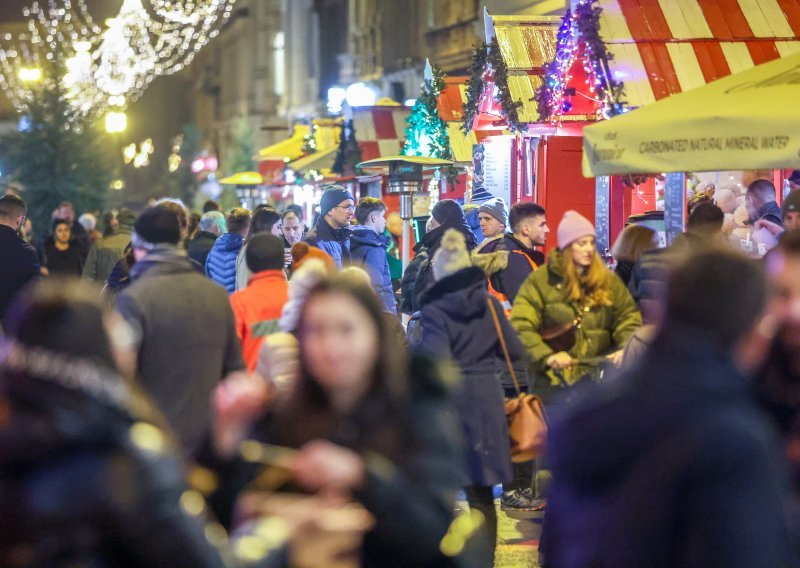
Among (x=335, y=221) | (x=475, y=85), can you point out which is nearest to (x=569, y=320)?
(x=335, y=221)

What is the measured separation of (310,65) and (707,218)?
46.8 meters

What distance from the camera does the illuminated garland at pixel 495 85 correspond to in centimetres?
1333

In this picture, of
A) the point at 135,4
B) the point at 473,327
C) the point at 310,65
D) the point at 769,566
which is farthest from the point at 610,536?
the point at 310,65

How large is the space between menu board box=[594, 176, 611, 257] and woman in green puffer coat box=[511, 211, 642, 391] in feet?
18.4

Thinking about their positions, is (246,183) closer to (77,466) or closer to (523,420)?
(523,420)

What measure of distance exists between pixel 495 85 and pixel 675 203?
3.91m

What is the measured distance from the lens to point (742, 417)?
2797mm

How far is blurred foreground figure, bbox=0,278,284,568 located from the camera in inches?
94.5

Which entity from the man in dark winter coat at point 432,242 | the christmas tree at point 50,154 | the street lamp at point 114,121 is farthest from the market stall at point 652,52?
the street lamp at point 114,121

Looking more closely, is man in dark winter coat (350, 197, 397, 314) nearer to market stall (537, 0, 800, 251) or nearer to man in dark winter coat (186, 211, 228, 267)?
man in dark winter coat (186, 211, 228, 267)

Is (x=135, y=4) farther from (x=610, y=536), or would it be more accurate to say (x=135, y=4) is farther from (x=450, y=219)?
(x=610, y=536)

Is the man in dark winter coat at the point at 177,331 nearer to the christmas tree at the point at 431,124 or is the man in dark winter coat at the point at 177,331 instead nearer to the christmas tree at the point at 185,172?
the christmas tree at the point at 431,124

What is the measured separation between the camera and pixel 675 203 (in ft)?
34.9

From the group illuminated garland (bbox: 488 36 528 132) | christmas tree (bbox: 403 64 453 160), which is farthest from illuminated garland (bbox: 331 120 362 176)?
illuminated garland (bbox: 488 36 528 132)
